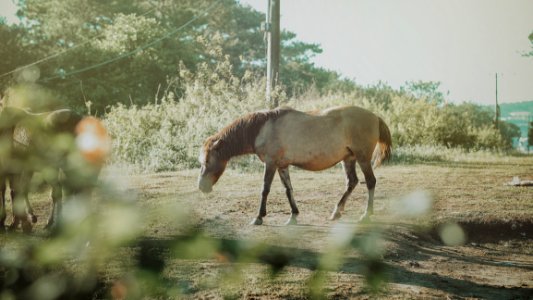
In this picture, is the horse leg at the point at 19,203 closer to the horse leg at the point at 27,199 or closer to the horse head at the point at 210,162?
the horse leg at the point at 27,199

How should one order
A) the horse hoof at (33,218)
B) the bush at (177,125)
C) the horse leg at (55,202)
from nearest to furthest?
the horse leg at (55,202) < the horse hoof at (33,218) < the bush at (177,125)

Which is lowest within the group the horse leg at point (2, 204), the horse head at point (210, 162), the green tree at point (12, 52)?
the horse leg at point (2, 204)

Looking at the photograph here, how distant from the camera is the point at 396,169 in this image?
41.8 ft

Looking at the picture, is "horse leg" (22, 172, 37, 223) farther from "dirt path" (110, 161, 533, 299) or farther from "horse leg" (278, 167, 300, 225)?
"horse leg" (278, 167, 300, 225)

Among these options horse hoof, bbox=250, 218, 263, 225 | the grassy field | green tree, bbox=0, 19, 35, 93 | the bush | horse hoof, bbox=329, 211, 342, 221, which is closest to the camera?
the grassy field

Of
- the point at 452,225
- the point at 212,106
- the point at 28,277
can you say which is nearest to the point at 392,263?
the point at 452,225

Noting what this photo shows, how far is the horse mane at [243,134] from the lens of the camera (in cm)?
673

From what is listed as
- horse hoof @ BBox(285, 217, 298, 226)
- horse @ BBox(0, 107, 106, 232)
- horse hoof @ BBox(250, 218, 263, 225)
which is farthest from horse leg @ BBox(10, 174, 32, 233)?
horse hoof @ BBox(285, 217, 298, 226)

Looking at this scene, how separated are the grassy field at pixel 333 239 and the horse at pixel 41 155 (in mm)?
518

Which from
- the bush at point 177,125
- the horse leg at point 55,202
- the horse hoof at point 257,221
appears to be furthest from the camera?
the bush at point 177,125

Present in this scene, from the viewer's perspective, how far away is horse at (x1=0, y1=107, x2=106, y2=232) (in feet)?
18.8

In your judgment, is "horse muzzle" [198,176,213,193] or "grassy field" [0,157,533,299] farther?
"horse muzzle" [198,176,213,193]

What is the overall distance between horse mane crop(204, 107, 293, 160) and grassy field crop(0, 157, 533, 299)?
3.24 ft

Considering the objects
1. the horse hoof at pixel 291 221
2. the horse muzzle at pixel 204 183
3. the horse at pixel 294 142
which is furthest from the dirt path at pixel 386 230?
the horse at pixel 294 142
